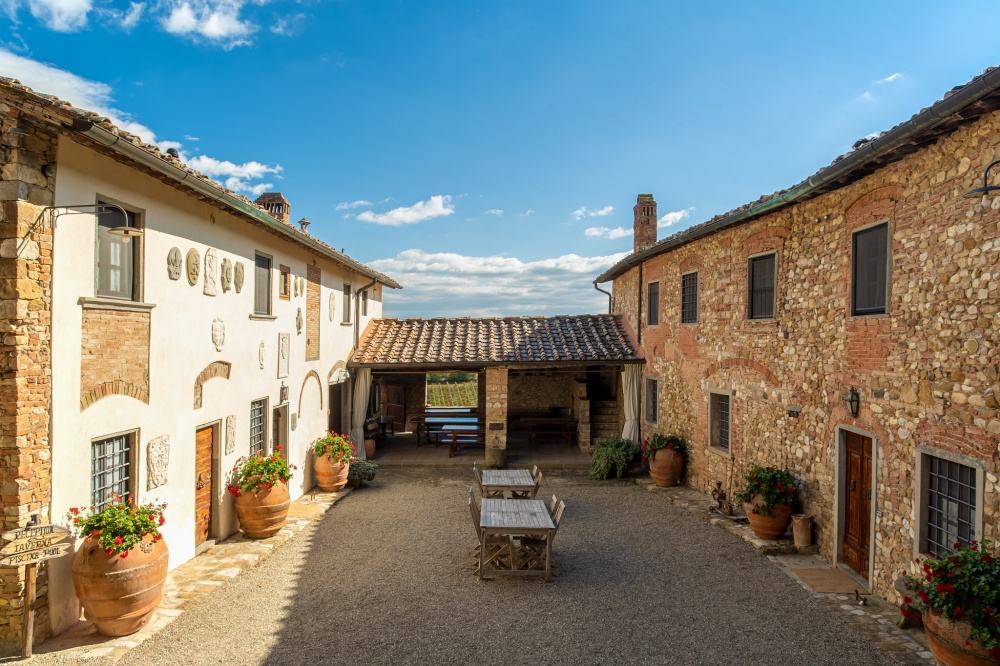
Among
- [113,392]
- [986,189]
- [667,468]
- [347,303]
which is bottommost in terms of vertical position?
[667,468]

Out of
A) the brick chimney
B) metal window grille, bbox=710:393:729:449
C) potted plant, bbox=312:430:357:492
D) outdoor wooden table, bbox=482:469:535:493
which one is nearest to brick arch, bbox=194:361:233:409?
potted plant, bbox=312:430:357:492

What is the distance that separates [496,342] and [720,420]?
683 centimetres

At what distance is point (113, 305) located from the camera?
243 inches

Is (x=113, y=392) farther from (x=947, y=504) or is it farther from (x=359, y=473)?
(x=947, y=504)

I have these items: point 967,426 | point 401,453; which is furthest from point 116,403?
point 401,453

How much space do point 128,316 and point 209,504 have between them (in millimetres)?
3476

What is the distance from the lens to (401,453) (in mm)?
16562

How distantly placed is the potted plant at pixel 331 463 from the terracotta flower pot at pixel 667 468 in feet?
22.6

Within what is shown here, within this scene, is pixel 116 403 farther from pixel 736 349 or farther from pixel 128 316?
pixel 736 349

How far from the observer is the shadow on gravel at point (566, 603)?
5891 mm

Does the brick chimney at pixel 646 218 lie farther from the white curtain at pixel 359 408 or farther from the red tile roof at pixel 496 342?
the white curtain at pixel 359 408

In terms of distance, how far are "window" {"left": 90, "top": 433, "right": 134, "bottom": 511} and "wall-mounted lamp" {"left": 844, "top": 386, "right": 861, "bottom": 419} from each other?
888 centimetres

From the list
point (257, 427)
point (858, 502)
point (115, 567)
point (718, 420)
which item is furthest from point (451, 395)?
point (115, 567)

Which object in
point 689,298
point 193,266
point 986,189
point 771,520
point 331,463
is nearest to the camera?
point 986,189
